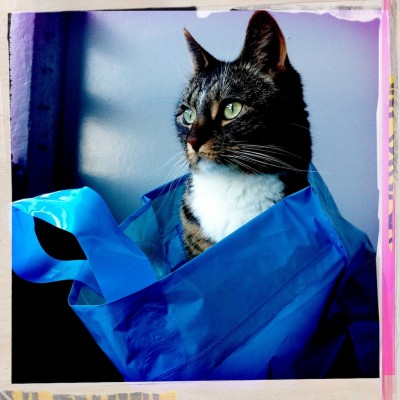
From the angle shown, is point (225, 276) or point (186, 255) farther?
point (186, 255)

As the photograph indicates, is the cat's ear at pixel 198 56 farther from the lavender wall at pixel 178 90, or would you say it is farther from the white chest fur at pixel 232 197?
the white chest fur at pixel 232 197

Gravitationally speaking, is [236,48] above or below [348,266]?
above

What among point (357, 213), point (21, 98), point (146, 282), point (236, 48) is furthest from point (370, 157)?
point (21, 98)

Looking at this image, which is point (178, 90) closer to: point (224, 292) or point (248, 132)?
point (248, 132)

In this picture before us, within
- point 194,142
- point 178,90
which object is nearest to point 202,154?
point 194,142

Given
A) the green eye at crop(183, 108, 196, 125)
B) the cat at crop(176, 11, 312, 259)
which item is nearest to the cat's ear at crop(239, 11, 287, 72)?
the cat at crop(176, 11, 312, 259)

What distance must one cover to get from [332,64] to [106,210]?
Result: 0.48 m

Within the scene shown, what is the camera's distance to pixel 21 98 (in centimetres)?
87

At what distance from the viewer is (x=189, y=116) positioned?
0.85 m

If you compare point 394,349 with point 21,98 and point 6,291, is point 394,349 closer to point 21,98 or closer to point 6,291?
point 6,291

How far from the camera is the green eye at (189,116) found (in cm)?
84

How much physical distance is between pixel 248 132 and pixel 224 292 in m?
0.27

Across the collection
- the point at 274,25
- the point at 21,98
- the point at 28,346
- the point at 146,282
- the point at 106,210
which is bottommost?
the point at 28,346

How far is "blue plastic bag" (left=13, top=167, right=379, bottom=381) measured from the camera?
0.73 m
